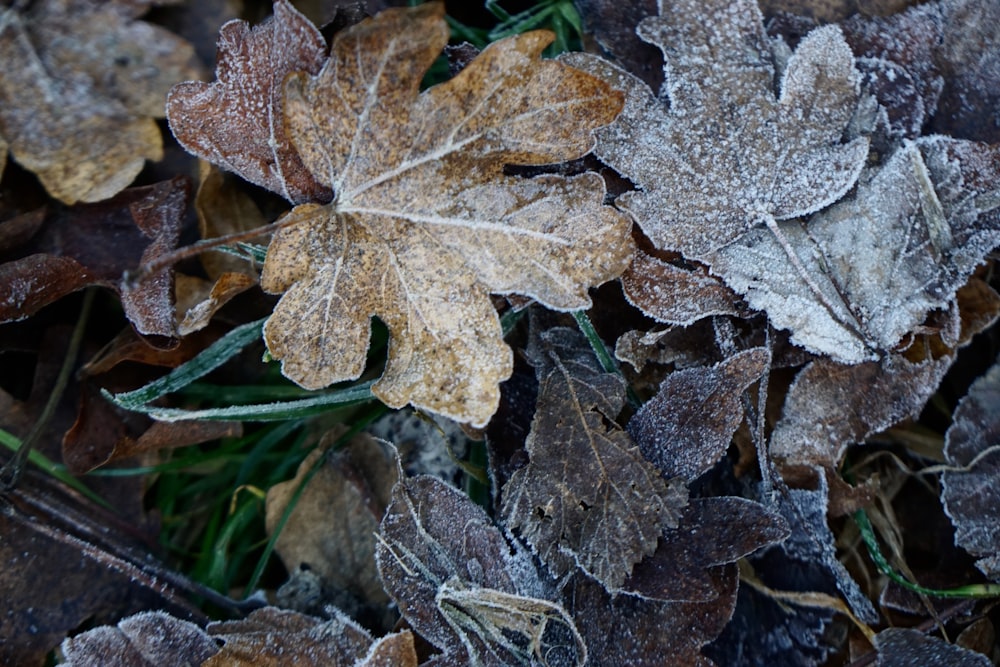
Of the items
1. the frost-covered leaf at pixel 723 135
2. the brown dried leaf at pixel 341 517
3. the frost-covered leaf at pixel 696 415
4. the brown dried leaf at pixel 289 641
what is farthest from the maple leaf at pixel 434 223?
the brown dried leaf at pixel 289 641

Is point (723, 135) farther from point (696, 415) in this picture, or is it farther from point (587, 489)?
point (587, 489)

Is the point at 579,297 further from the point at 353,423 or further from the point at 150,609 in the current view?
the point at 150,609

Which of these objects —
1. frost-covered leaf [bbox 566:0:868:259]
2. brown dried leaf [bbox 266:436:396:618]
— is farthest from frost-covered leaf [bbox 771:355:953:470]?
brown dried leaf [bbox 266:436:396:618]

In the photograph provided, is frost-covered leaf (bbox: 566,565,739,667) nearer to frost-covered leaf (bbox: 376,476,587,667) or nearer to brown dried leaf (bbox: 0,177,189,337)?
frost-covered leaf (bbox: 376,476,587,667)

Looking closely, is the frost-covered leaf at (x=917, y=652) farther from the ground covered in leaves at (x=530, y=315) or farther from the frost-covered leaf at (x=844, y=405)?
the frost-covered leaf at (x=844, y=405)

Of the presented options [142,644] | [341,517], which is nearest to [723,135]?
[341,517]
